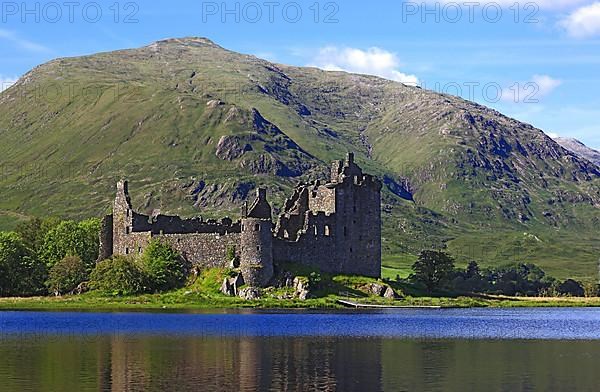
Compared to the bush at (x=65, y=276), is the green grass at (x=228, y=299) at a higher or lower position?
lower

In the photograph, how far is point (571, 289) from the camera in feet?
492

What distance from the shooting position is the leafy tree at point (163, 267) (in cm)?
10744

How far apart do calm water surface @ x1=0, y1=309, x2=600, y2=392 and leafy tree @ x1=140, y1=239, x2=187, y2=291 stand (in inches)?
734

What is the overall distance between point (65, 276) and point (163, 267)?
9933mm

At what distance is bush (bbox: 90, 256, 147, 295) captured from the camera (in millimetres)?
105875

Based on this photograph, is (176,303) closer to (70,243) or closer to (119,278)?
(119,278)

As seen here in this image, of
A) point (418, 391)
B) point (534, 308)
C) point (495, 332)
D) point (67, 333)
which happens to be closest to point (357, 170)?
point (534, 308)

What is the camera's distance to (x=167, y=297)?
104 metres

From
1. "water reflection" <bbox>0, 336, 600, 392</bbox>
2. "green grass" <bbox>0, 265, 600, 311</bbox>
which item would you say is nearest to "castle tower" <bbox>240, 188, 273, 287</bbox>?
"green grass" <bbox>0, 265, 600, 311</bbox>

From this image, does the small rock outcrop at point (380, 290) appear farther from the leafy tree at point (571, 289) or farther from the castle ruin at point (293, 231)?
the leafy tree at point (571, 289)

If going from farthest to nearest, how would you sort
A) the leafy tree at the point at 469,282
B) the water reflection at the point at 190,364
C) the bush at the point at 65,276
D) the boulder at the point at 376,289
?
the leafy tree at the point at 469,282, the boulder at the point at 376,289, the bush at the point at 65,276, the water reflection at the point at 190,364

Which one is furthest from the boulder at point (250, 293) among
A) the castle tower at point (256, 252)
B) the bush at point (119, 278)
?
the bush at point (119, 278)

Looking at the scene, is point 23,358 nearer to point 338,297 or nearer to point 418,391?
point 418,391

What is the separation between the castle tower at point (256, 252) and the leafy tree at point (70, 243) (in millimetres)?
18488
